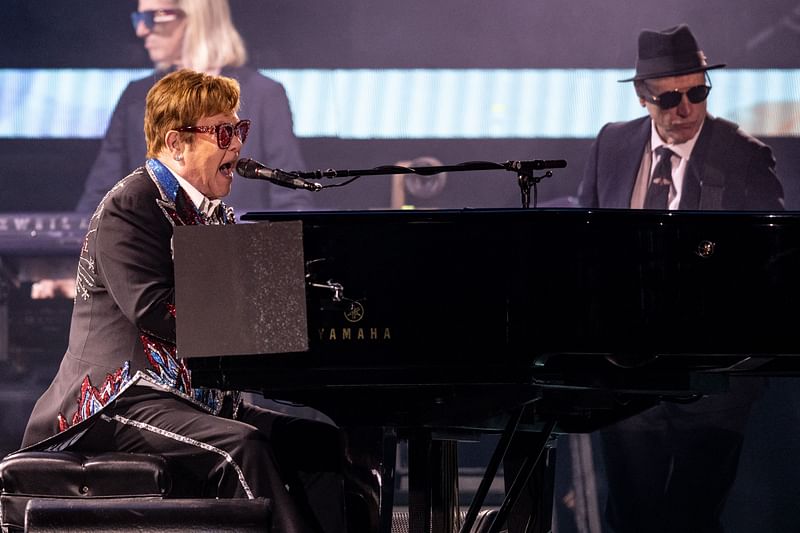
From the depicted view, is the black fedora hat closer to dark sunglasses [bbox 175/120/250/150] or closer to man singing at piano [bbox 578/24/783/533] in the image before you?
man singing at piano [bbox 578/24/783/533]

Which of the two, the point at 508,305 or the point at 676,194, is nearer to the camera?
the point at 508,305

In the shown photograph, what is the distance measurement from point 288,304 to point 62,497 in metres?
0.71

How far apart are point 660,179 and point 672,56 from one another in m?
0.52

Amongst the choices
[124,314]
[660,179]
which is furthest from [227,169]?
[660,179]

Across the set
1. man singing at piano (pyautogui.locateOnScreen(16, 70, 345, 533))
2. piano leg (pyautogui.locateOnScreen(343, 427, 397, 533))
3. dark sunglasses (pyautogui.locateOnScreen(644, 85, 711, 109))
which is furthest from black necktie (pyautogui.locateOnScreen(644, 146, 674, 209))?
piano leg (pyautogui.locateOnScreen(343, 427, 397, 533))

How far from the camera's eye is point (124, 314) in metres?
2.73

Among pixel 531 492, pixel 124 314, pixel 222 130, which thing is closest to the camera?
pixel 124 314

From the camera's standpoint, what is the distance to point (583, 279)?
2426 millimetres

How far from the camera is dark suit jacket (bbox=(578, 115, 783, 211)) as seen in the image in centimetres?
488

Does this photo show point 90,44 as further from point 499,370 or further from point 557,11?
point 499,370

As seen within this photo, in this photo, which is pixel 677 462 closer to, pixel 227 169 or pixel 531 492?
pixel 531 492

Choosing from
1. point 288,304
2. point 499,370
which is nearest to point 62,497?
point 288,304

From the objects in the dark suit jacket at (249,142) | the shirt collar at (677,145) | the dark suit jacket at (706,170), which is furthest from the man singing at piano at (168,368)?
the shirt collar at (677,145)

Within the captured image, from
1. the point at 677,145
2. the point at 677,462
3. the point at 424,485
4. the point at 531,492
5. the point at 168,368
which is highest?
the point at 677,145
